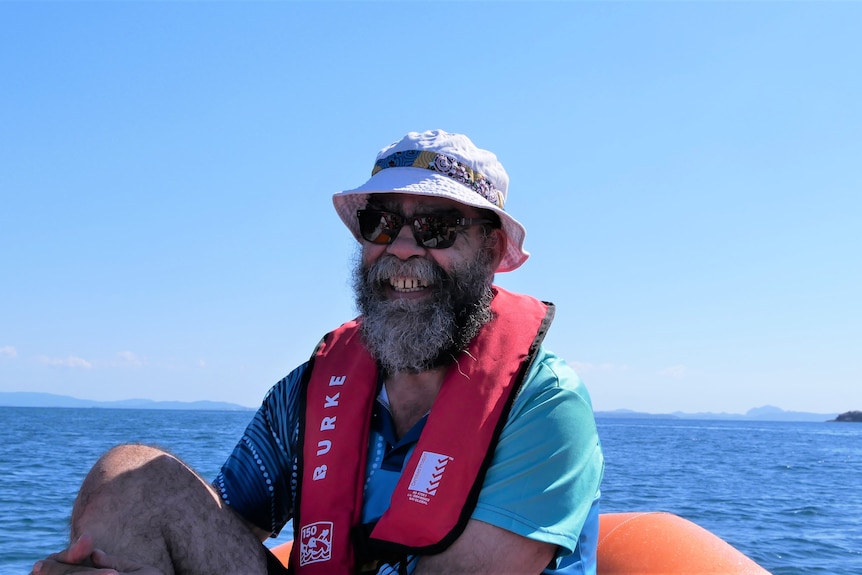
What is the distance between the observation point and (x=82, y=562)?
1.88 meters

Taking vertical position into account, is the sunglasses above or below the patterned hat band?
below

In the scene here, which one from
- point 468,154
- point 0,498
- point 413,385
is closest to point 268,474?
point 413,385

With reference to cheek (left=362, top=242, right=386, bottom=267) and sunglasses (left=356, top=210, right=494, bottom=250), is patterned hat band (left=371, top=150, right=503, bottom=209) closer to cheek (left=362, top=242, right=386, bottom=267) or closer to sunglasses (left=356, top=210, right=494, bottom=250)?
sunglasses (left=356, top=210, right=494, bottom=250)

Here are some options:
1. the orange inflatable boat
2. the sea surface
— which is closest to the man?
the sea surface

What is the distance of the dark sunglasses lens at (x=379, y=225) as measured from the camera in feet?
7.98

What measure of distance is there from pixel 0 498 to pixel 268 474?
441 inches

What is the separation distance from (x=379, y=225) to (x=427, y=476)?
0.77 m

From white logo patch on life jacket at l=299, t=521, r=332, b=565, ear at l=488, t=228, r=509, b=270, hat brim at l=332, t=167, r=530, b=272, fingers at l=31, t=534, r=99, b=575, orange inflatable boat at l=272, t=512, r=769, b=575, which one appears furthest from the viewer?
orange inflatable boat at l=272, t=512, r=769, b=575

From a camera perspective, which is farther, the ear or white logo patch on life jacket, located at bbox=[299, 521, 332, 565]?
the ear

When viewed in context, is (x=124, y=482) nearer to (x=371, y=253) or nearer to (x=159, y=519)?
(x=159, y=519)

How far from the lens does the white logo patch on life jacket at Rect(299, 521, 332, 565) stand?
7.25 feet

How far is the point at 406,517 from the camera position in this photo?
6.81 feet

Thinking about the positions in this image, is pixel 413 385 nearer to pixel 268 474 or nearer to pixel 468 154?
pixel 268 474

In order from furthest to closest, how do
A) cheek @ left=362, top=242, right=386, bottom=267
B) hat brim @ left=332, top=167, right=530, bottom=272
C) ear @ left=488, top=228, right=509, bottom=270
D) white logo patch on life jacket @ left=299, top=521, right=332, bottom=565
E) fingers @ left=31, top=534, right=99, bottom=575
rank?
ear @ left=488, top=228, right=509, bottom=270, cheek @ left=362, top=242, right=386, bottom=267, hat brim @ left=332, top=167, right=530, bottom=272, white logo patch on life jacket @ left=299, top=521, right=332, bottom=565, fingers @ left=31, top=534, right=99, bottom=575
